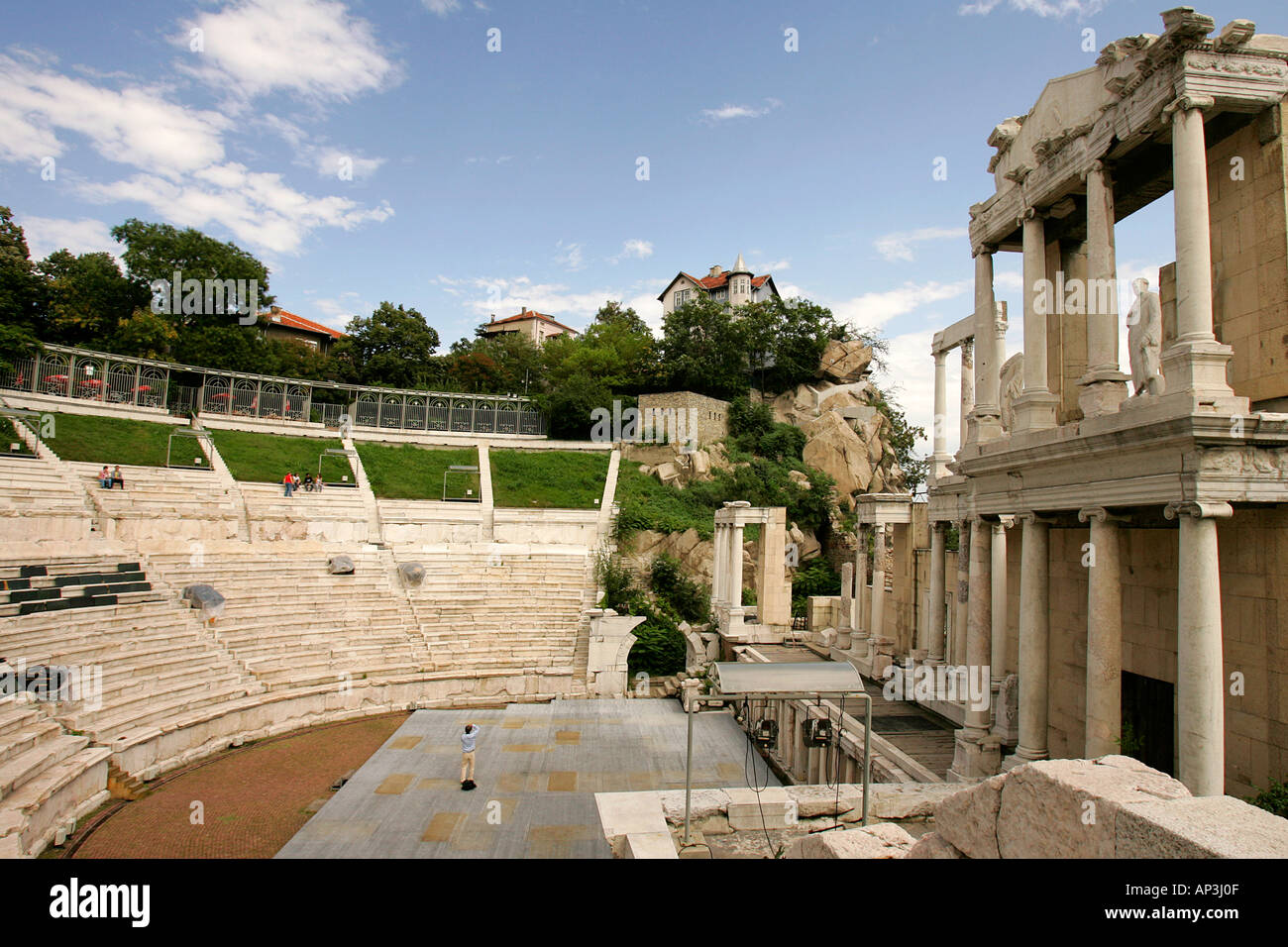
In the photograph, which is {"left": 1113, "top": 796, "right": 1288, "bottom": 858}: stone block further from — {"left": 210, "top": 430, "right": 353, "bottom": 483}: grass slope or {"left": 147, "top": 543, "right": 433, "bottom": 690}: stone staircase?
→ {"left": 210, "top": 430, "right": 353, "bottom": 483}: grass slope

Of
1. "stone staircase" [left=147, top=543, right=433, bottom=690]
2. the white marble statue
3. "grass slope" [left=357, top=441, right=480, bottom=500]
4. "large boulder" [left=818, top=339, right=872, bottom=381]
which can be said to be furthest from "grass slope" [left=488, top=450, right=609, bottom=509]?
the white marble statue

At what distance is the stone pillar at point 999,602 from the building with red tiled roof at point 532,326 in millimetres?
63966

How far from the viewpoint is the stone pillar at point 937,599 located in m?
15.1

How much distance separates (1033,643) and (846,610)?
14.1 meters

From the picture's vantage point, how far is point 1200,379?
7.02 metres

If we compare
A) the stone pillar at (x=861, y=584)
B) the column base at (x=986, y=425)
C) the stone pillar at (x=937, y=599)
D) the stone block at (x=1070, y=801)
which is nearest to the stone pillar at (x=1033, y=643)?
the column base at (x=986, y=425)

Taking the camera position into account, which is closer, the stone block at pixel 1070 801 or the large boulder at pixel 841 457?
the stone block at pixel 1070 801

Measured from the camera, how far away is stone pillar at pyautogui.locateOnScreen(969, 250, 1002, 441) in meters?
11.7

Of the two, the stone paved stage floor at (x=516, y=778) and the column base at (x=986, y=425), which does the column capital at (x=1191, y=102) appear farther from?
the stone paved stage floor at (x=516, y=778)

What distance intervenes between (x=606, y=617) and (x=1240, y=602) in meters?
16.8

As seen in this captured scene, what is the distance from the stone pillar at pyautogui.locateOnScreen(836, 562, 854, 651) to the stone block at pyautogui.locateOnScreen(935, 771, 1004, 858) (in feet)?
56.4

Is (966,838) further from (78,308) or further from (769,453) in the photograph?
(78,308)

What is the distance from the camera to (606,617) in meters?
22.1

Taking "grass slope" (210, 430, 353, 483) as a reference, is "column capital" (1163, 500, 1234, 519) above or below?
below
